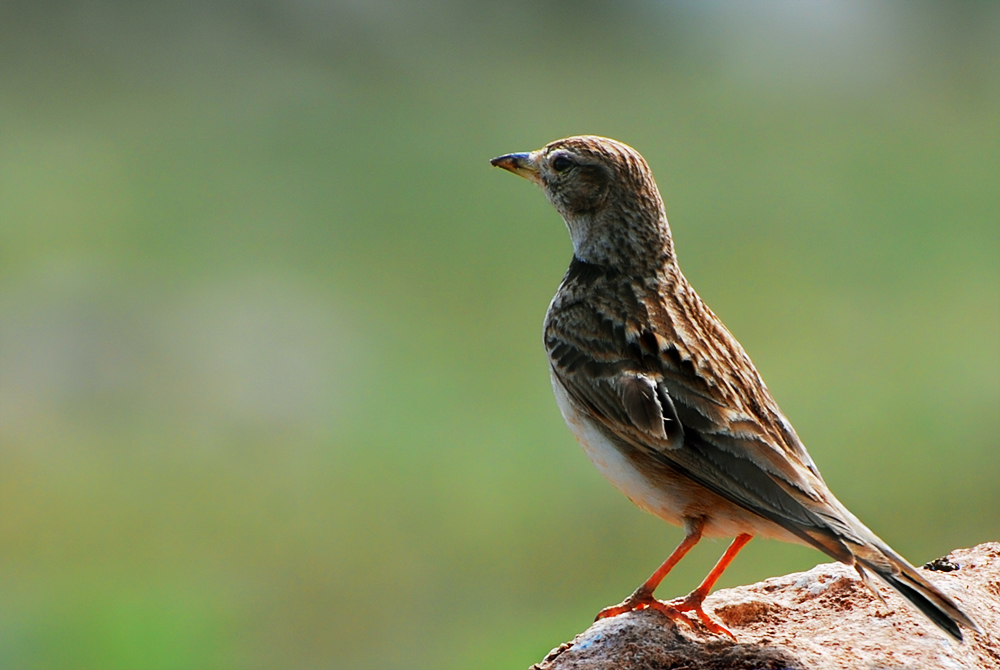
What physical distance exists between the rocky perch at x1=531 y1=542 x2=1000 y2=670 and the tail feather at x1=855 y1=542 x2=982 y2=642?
16.3 inches

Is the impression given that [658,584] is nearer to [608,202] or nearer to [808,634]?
[808,634]

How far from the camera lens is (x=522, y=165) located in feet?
23.0

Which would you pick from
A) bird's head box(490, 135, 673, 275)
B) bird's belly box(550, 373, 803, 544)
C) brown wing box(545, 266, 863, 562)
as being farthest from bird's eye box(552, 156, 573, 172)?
bird's belly box(550, 373, 803, 544)

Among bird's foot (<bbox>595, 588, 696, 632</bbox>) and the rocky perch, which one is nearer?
the rocky perch

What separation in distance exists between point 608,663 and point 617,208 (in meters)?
2.77

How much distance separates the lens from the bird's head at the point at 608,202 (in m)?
6.61

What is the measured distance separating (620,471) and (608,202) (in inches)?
73.6

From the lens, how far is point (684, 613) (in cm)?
538

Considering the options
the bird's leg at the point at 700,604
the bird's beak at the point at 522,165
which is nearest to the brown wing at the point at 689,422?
the bird's leg at the point at 700,604

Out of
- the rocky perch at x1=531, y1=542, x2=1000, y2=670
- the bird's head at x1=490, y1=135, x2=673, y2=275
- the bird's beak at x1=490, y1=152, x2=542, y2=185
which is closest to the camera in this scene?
the rocky perch at x1=531, y1=542, x2=1000, y2=670

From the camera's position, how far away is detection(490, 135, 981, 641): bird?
486cm

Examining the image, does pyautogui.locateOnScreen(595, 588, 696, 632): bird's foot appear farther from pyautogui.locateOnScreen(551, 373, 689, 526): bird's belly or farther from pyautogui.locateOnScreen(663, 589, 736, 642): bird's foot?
pyautogui.locateOnScreen(551, 373, 689, 526): bird's belly

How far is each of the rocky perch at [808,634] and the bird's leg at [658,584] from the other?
40 mm

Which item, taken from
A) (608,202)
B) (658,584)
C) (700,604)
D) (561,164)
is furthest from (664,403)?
(561,164)
